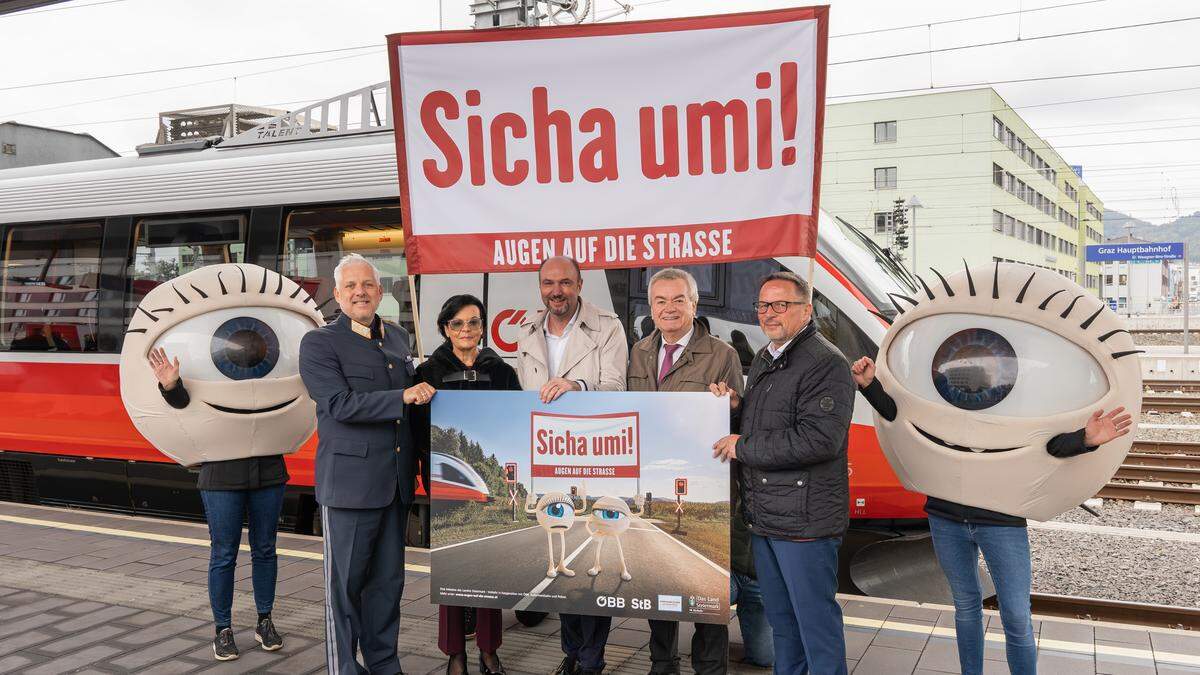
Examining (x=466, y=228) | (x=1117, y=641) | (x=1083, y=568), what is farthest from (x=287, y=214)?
(x=1083, y=568)

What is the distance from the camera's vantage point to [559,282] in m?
4.16

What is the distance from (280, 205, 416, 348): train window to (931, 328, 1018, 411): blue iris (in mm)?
3915

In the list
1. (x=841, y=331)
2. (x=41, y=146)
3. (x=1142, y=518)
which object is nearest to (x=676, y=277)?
(x=841, y=331)

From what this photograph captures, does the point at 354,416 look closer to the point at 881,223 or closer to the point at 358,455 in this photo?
the point at 358,455

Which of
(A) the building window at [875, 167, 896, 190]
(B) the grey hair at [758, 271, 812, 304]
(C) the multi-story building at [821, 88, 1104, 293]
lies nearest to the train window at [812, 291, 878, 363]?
(B) the grey hair at [758, 271, 812, 304]

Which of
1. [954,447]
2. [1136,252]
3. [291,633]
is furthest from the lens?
[1136,252]

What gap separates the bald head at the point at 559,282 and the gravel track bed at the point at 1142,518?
5.80 meters

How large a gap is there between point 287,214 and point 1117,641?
6052 mm

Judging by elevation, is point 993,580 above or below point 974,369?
below

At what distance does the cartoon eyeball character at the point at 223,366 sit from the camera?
15.4 ft

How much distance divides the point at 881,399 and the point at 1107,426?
823 millimetres

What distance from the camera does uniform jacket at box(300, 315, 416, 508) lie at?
157 inches

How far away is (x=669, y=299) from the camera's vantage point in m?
4.07

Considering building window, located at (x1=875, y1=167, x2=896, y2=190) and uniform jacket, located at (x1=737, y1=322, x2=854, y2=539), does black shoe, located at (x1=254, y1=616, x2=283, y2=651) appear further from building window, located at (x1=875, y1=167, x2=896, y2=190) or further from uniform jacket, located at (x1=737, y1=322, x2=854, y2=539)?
building window, located at (x1=875, y1=167, x2=896, y2=190)
